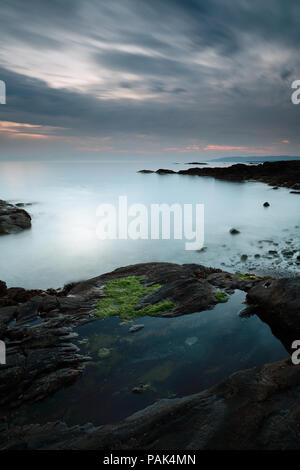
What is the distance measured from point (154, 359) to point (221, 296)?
18.9 feet

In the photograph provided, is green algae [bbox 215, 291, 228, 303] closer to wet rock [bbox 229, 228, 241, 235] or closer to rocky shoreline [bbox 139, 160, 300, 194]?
wet rock [bbox 229, 228, 241, 235]


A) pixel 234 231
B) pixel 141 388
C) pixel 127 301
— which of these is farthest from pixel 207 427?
pixel 234 231

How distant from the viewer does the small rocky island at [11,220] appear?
30.7 metres

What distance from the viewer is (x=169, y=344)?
10.3 m

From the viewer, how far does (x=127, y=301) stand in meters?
13.7

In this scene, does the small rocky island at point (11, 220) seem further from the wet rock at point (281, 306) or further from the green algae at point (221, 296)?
the wet rock at point (281, 306)

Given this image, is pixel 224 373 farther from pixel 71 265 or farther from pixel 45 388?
pixel 71 265

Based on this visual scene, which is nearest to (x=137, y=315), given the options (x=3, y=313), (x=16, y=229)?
(x=3, y=313)

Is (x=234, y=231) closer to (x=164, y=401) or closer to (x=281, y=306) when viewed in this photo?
(x=281, y=306)

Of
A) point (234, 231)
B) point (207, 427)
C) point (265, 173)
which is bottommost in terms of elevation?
point (207, 427)

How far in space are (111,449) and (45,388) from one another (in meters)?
3.29

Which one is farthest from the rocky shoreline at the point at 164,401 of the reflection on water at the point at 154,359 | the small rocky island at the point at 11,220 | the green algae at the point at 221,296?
the small rocky island at the point at 11,220

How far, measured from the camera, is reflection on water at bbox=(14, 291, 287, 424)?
24.8 ft

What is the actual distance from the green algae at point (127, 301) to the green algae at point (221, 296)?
2441 millimetres
